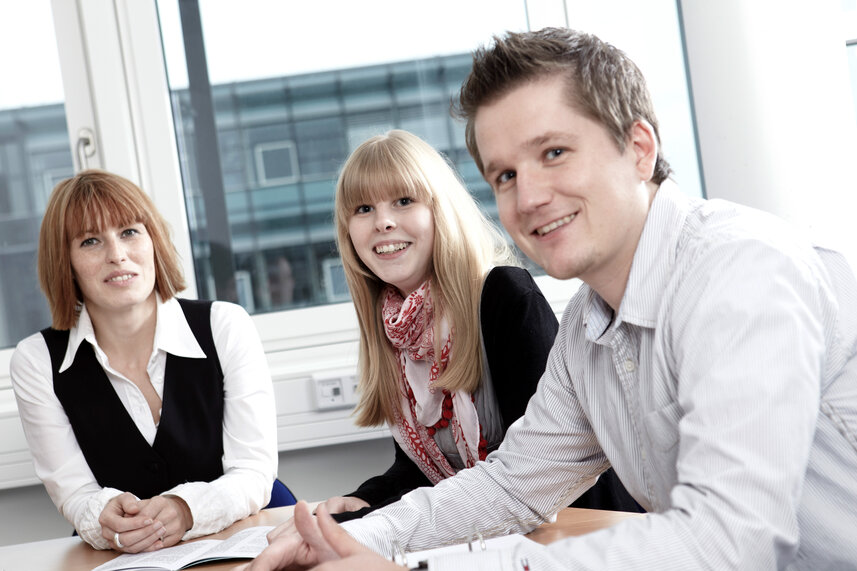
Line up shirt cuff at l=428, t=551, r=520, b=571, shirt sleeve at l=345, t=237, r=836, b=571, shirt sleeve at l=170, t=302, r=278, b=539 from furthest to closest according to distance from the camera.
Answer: shirt sleeve at l=170, t=302, r=278, b=539 → shirt cuff at l=428, t=551, r=520, b=571 → shirt sleeve at l=345, t=237, r=836, b=571

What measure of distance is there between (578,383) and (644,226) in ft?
0.91

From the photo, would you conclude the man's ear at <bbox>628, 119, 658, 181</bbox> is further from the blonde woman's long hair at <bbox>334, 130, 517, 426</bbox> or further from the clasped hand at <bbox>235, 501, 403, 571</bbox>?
the blonde woman's long hair at <bbox>334, 130, 517, 426</bbox>

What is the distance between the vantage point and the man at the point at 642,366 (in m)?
0.80

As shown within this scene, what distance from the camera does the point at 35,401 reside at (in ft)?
6.62

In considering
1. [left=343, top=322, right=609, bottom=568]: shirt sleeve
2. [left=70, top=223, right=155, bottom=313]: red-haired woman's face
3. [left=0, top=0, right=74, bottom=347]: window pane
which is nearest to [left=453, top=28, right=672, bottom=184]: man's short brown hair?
[left=343, top=322, right=609, bottom=568]: shirt sleeve

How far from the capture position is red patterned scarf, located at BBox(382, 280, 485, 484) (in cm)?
179

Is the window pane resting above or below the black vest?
above

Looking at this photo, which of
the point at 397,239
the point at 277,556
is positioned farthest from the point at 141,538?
the point at 397,239

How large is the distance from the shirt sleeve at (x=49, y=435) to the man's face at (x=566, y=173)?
1206 mm

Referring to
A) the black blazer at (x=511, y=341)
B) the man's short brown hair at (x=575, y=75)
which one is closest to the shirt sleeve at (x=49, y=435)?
the black blazer at (x=511, y=341)

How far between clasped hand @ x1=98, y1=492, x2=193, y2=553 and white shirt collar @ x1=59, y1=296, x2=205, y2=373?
478mm

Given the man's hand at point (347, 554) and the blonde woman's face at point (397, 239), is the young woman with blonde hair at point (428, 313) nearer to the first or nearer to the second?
the blonde woman's face at point (397, 239)

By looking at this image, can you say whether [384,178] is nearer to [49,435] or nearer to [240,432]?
[240,432]

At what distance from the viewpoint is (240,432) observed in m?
2.01
